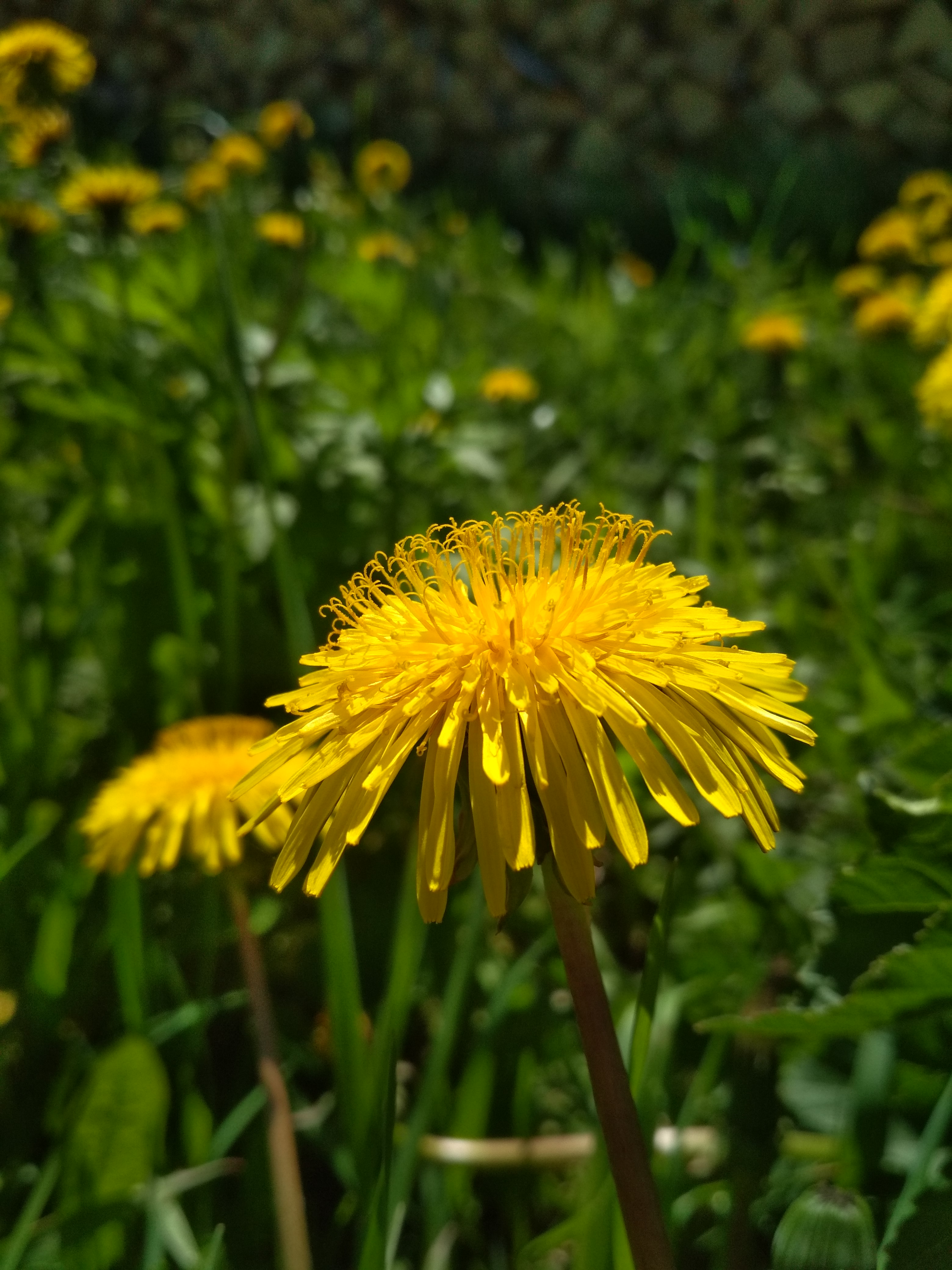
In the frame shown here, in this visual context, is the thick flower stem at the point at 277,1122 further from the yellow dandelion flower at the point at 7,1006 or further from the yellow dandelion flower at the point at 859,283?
the yellow dandelion flower at the point at 859,283

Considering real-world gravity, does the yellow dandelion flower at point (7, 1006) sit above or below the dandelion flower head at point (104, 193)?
below

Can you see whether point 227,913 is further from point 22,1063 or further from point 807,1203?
point 807,1203

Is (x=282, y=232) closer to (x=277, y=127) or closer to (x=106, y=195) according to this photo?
(x=277, y=127)

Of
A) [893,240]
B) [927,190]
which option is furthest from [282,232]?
[927,190]

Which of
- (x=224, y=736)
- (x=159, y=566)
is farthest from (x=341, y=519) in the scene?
(x=224, y=736)

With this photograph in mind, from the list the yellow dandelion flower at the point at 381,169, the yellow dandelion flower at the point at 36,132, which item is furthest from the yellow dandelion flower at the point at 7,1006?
the yellow dandelion flower at the point at 381,169

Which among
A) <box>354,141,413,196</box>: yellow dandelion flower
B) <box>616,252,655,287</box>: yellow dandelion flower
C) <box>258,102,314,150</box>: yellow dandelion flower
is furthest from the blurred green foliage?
<box>616,252,655,287</box>: yellow dandelion flower
